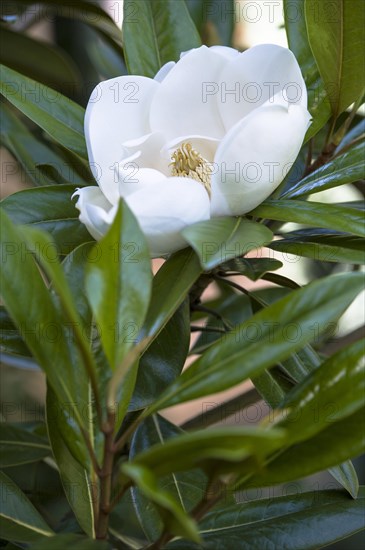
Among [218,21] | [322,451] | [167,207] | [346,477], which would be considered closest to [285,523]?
[346,477]

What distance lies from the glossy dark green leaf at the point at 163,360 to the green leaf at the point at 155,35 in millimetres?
248

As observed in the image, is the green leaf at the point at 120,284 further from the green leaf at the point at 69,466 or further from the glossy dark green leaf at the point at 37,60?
the glossy dark green leaf at the point at 37,60

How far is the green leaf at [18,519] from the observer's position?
23.8 inches

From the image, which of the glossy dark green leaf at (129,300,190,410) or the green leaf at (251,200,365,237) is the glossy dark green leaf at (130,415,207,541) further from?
the green leaf at (251,200,365,237)

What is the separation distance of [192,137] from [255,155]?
115mm

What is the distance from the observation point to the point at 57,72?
4.09 ft

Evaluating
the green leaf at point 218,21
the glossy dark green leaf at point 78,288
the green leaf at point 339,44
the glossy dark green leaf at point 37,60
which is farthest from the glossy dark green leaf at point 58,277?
the glossy dark green leaf at point 37,60

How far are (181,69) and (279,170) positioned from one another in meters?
0.14

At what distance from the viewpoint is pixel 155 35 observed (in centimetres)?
78

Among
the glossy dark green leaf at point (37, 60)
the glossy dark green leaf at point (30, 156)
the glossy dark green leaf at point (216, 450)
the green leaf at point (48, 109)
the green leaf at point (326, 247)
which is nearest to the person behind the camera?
the glossy dark green leaf at point (216, 450)

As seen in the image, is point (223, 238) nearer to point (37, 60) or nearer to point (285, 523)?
point (285, 523)

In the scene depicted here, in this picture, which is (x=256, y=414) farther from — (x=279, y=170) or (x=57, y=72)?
(x=279, y=170)

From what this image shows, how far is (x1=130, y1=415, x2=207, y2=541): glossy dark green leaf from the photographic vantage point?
676 mm

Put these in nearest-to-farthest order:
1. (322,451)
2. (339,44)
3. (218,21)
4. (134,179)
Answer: (322,451)
(134,179)
(339,44)
(218,21)
